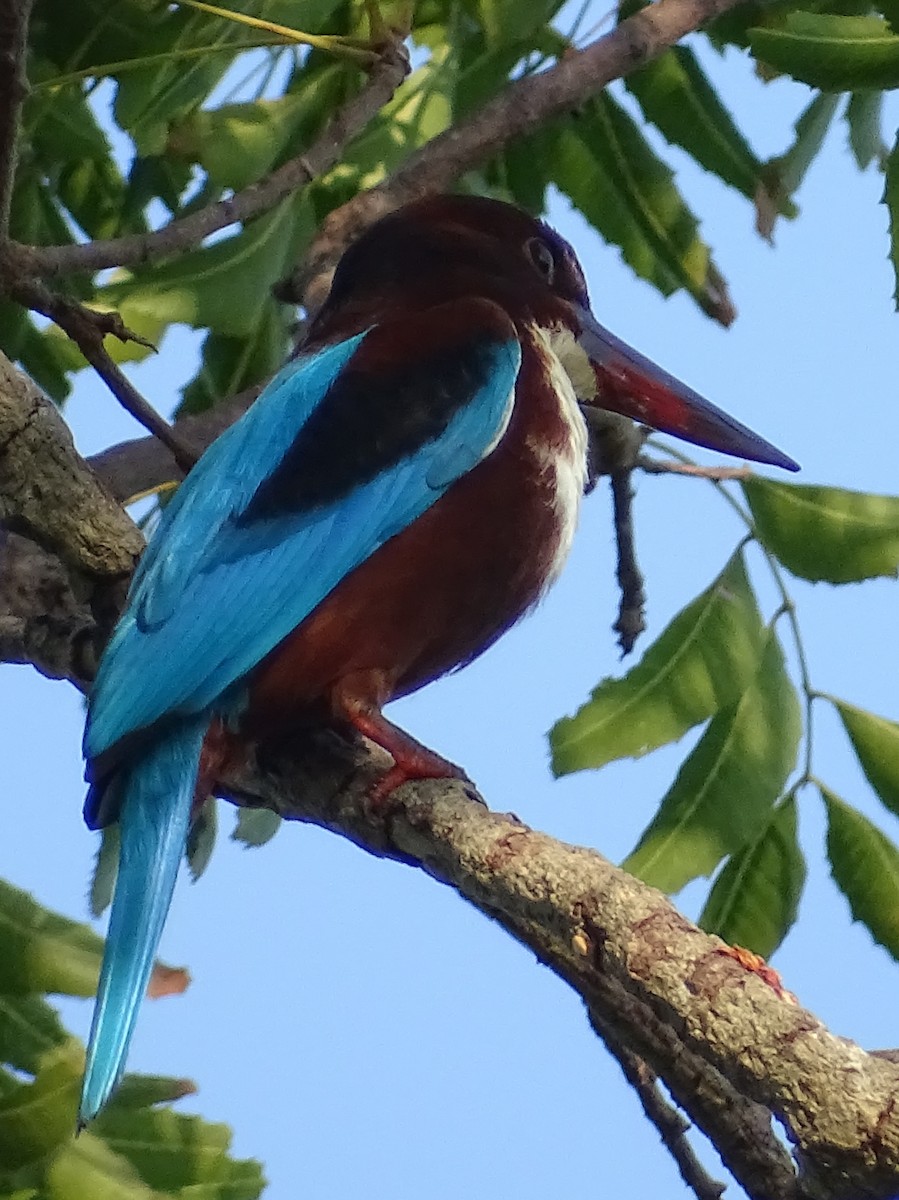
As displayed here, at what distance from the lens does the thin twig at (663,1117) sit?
1349mm

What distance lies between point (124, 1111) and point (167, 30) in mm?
1323

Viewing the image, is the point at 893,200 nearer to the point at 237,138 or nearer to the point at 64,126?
the point at 237,138

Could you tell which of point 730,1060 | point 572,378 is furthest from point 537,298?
point 730,1060

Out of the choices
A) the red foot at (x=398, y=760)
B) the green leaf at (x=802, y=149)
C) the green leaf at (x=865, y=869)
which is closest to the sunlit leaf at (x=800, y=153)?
the green leaf at (x=802, y=149)

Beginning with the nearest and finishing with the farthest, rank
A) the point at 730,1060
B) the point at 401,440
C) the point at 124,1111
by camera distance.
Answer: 1. the point at 730,1060
2. the point at 124,1111
3. the point at 401,440

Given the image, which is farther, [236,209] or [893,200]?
[236,209]

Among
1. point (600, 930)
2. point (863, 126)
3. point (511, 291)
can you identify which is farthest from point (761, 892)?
point (863, 126)

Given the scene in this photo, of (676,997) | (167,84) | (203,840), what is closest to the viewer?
(676,997)

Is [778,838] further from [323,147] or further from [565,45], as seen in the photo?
[565,45]

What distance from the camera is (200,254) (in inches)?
84.6

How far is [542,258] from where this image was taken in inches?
85.8

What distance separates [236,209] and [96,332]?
0.28m

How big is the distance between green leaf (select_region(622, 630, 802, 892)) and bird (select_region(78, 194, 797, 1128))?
0.26 m

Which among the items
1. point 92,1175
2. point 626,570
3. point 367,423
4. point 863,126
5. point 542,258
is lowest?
point 92,1175
